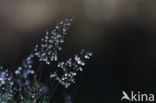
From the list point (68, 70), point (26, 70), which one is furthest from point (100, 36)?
point (68, 70)

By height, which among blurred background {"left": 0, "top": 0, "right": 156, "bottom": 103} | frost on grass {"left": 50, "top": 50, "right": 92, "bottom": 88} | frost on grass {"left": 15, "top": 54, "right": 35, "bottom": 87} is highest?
blurred background {"left": 0, "top": 0, "right": 156, "bottom": 103}

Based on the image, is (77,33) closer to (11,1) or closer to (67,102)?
(11,1)

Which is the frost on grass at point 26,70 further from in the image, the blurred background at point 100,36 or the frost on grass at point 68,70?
the blurred background at point 100,36

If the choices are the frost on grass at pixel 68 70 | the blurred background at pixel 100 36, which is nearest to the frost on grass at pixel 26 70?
the frost on grass at pixel 68 70

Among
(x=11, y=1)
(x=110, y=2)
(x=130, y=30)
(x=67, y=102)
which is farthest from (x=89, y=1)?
(x=67, y=102)

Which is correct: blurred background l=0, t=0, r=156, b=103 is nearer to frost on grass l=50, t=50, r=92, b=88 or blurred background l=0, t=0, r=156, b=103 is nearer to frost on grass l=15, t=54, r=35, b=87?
frost on grass l=15, t=54, r=35, b=87

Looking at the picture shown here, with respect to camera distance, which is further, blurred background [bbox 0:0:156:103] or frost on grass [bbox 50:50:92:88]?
blurred background [bbox 0:0:156:103]

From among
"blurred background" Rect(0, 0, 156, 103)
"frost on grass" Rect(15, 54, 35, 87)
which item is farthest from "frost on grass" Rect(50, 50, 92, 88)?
"blurred background" Rect(0, 0, 156, 103)

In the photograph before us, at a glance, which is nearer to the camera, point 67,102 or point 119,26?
point 67,102

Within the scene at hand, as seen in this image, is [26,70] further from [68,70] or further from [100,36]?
[100,36]
